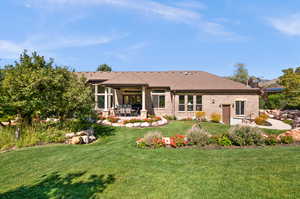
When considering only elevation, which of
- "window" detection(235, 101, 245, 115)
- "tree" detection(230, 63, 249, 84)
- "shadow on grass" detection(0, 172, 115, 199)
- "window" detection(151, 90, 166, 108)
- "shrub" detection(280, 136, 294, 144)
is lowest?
"shadow on grass" detection(0, 172, 115, 199)

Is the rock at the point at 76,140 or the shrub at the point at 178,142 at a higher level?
the shrub at the point at 178,142

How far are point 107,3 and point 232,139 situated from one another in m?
11.0

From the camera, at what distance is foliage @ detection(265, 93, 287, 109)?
70.1ft

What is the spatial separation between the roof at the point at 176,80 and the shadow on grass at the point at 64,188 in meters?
10.5

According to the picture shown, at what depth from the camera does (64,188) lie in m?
3.77

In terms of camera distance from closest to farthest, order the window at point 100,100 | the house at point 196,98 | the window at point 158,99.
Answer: the house at point 196,98
the window at point 158,99
the window at point 100,100

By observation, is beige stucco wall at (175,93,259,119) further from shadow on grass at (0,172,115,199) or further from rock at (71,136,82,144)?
shadow on grass at (0,172,115,199)

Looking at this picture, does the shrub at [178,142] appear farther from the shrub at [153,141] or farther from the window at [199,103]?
the window at [199,103]

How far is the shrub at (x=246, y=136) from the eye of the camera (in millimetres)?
6890

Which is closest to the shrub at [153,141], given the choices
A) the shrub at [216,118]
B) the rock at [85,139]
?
the rock at [85,139]

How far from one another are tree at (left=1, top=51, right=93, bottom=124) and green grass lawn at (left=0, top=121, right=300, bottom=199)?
3.49 metres

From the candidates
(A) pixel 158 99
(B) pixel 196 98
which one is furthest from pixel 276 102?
(A) pixel 158 99

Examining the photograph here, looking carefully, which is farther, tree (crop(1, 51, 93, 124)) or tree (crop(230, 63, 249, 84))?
tree (crop(230, 63, 249, 84))

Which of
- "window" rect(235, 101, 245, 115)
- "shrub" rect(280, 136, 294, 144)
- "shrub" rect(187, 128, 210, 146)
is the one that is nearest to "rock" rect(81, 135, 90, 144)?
"shrub" rect(187, 128, 210, 146)
